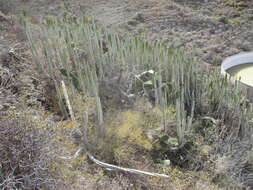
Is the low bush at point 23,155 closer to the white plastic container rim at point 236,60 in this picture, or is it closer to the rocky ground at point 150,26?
the rocky ground at point 150,26

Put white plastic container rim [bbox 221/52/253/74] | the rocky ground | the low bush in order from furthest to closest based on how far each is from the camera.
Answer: white plastic container rim [bbox 221/52/253/74] < the rocky ground < the low bush

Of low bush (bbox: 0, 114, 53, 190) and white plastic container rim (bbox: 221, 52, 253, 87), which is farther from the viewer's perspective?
white plastic container rim (bbox: 221, 52, 253, 87)

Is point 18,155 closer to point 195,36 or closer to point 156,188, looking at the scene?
point 156,188

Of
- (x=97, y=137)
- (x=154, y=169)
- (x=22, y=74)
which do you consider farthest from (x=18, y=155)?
(x=22, y=74)

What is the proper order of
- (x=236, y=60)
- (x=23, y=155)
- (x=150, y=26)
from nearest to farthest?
(x=23, y=155) < (x=236, y=60) < (x=150, y=26)

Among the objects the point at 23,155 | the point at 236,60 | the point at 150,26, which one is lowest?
the point at 236,60

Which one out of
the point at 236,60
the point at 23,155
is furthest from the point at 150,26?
the point at 23,155

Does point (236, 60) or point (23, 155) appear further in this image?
point (236, 60)

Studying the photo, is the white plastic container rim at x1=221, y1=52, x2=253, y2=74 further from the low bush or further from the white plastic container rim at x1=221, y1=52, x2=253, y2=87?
the low bush

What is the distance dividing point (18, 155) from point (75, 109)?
134 cm

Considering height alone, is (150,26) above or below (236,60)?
above

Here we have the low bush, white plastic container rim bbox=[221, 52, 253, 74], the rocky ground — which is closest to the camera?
the low bush

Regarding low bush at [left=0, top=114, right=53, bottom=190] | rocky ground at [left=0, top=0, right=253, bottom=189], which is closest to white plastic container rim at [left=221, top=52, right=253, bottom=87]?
rocky ground at [left=0, top=0, right=253, bottom=189]

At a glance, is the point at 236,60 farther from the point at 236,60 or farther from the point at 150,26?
the point at 150,26
